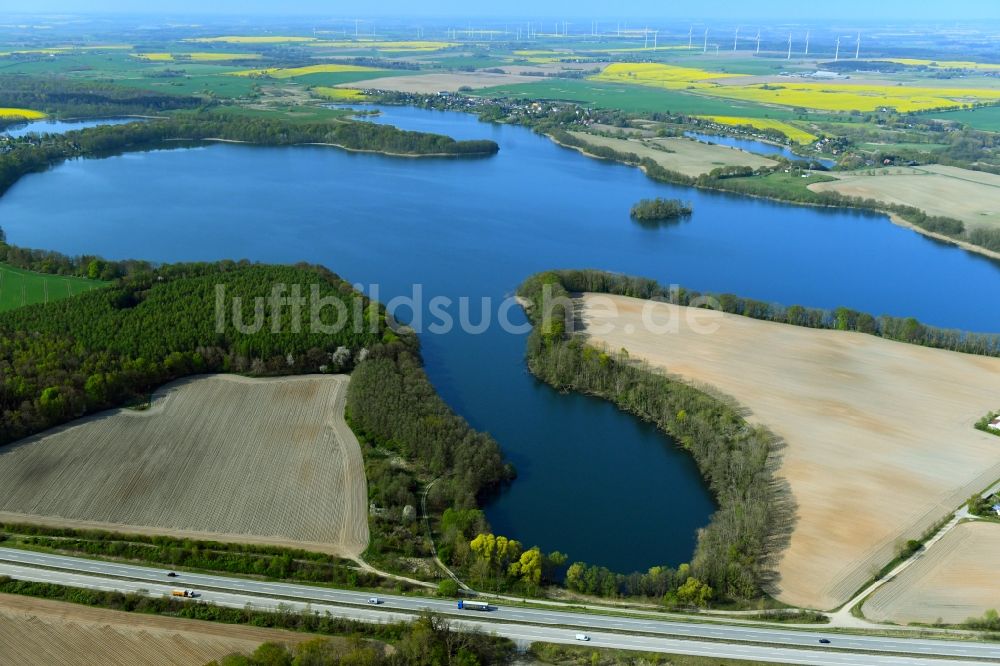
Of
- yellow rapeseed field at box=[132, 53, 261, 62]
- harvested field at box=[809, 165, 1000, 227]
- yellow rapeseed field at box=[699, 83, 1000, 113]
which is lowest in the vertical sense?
harvested field at box=[809, 165, 1000, 227]

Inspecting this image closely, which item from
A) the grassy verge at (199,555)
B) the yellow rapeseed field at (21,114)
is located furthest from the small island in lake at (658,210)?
the yellow rapeseed field at (21,114)

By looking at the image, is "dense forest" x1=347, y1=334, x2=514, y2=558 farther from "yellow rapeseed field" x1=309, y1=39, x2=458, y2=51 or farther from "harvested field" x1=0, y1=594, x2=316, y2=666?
"yellow rapeseed field" x1=309, y1=39, x2=458, y2=51

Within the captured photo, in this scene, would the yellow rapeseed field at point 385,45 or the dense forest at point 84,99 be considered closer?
the dense forest at point 84,99

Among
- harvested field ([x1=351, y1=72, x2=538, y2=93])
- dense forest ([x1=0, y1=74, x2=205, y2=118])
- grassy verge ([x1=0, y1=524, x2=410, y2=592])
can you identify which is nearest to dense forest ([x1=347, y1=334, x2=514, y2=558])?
grassy verge ([x1=0, y1=524, x2=410, y2=592])

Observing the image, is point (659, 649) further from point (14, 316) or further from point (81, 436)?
point (14, 316)

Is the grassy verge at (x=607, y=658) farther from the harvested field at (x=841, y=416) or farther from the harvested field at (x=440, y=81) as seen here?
the harvested field at (x=440, y=81)

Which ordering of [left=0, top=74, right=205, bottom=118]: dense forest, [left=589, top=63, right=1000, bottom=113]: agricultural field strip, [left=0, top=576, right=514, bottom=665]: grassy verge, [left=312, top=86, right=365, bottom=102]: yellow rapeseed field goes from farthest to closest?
[left=312, top=86, right=365, bottom=102]: yellow rapeseed field
[left=589, top=63, right=1000, bottom=113]: agricultural field strip
[left=0, top=74, right=205, bottom=118]: dense forest
[left=0, top=576, right=514, bottom=665]: grassy verge
